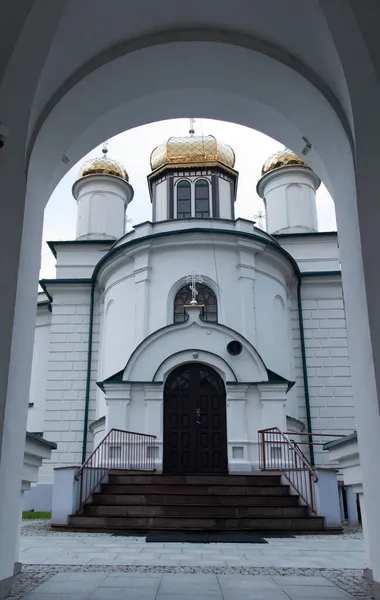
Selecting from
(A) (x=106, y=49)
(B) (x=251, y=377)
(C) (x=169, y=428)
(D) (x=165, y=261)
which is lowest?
(C) (x=169, y=428)

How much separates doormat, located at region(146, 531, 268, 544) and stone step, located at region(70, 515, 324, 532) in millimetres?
186

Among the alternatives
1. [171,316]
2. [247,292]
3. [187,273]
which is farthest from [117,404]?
[247,292]

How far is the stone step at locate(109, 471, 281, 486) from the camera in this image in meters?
10.7

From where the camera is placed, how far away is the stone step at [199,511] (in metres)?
9.52

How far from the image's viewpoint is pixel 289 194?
19656 millimetres

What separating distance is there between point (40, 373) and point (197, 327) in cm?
673

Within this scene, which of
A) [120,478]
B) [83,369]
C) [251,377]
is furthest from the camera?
[83,369]

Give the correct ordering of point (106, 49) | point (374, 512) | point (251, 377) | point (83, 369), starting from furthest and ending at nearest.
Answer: point (83, 369), point (251, 377), point (106, 49), point (374, 512)

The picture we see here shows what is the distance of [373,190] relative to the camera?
409cm

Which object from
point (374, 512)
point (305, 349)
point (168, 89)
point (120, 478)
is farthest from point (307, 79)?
point (305, 349)

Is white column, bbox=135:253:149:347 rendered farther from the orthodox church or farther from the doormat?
the doormat

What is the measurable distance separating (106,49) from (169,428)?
949 cm

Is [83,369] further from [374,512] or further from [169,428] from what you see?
[374,512]

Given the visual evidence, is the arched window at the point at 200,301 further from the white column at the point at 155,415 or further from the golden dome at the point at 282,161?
the golden dome at the point at 282,161
